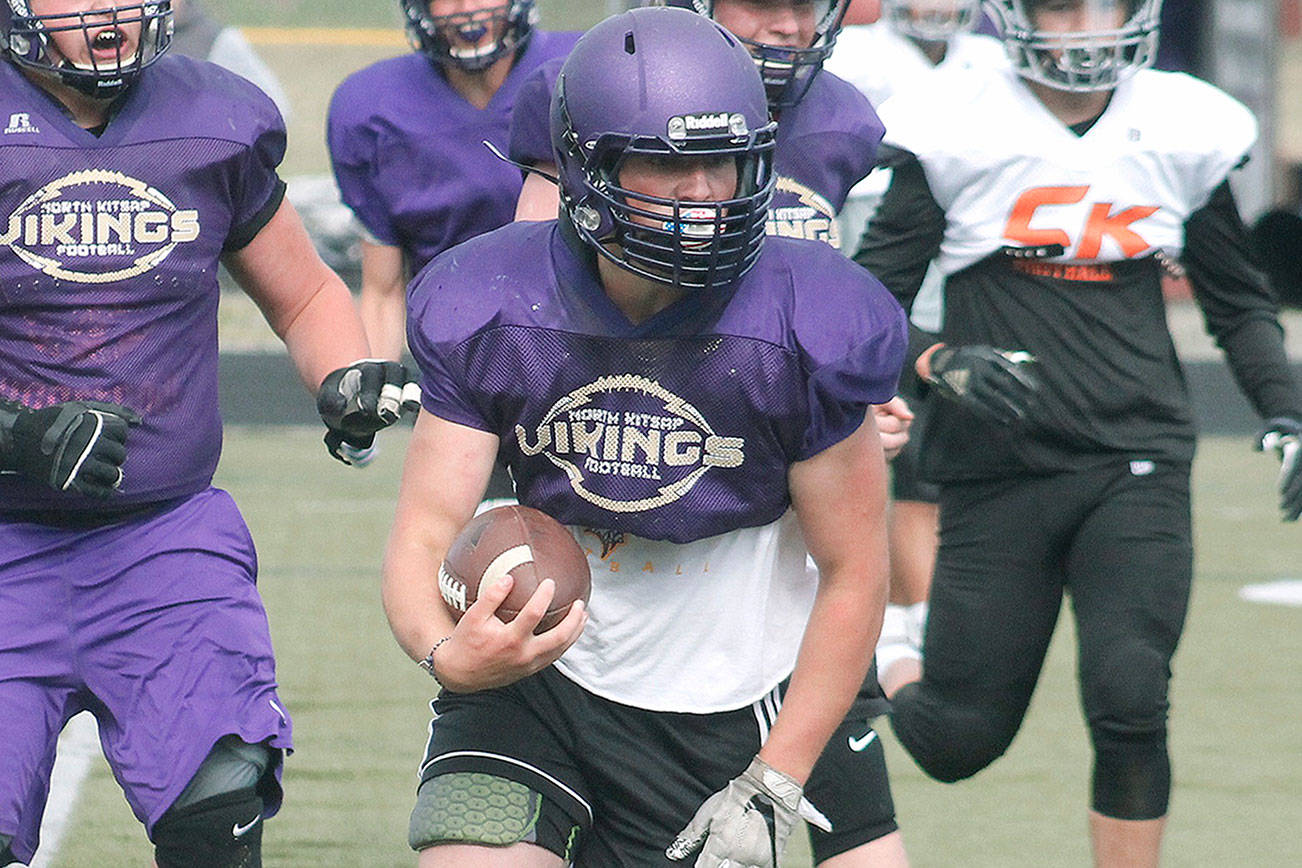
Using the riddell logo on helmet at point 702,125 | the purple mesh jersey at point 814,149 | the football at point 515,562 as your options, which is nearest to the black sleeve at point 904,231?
the purple mesh jersey at point 814,149

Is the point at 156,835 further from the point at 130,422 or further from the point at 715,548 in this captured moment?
the point at 715,548

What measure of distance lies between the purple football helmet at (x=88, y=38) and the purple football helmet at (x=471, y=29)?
1.18m

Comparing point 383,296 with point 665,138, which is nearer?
point 665,138

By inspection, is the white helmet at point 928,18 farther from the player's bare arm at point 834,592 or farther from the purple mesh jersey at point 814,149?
the player's bare arm at point 834,592

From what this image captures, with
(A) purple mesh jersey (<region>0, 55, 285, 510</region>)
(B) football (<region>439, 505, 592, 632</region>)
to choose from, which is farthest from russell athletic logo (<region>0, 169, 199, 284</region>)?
(B) football (<region>439, 505, 592, 632</region>)

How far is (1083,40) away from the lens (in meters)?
4.09

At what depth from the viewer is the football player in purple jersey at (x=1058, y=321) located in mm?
4117

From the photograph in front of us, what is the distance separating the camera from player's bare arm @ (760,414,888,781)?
3010 mm

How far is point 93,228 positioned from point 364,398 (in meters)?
0.51

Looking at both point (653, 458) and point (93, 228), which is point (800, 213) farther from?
point (93, 228)

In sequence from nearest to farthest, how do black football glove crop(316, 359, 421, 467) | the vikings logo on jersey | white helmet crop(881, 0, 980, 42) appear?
1. black football glove crop(316, 359, 421, 467)
2. the vikings logo on jersey
3. white helmet crop(881, 0, 980, 42)

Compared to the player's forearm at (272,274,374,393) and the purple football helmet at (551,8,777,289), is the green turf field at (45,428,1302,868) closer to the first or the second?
the player's forearm at (272,274,374,393)

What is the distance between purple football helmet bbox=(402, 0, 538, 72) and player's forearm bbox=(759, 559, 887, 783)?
1.95 m

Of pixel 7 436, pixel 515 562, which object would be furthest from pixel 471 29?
pixel 515 562
